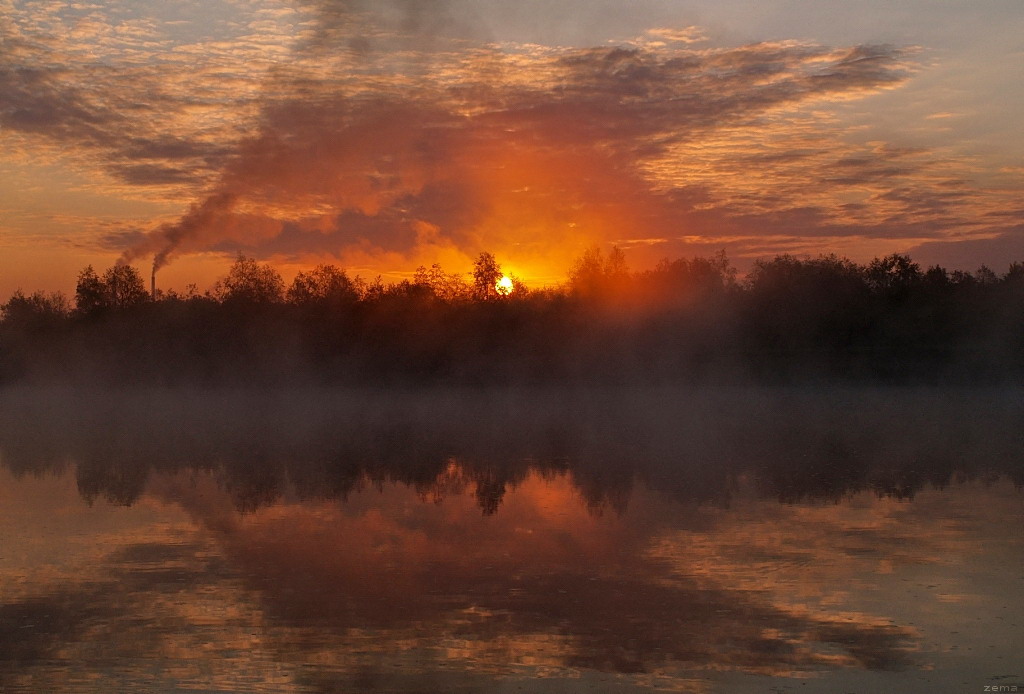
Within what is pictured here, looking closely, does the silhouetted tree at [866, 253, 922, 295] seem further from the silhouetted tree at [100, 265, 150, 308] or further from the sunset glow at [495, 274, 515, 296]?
the silhouetted tree at [100, 265, 150, 308]

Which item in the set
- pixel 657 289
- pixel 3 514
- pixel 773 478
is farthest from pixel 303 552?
pixel 657 289

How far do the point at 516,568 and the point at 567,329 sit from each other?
192 ft

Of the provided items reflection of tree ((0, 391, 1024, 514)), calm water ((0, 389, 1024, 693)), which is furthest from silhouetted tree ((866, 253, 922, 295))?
calm water ((0, 389, 1024, 693))

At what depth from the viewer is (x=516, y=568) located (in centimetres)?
1194

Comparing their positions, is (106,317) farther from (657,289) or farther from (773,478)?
(773,478)

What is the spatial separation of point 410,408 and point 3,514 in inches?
1265

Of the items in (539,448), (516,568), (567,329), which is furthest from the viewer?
(567,329)

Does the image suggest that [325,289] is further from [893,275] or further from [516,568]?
[516,568]

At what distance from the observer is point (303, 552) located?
12.9 m

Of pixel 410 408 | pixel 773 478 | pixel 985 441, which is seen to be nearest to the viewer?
pixel 773 478

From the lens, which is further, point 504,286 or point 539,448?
point 504,286

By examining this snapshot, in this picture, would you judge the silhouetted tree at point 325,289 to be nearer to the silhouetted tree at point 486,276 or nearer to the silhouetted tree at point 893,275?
the silhouetted tree at point 486,276

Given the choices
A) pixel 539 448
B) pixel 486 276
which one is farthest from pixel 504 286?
pixel 539 448

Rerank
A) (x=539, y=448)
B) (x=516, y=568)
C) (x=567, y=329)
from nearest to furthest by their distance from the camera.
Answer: (x=516, y=568), (x=539, y=448), (x=567, y=329)
